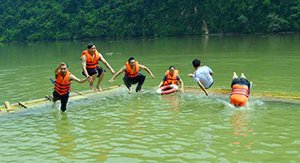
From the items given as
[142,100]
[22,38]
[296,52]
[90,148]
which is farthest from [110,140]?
[22,38]

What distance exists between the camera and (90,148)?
798 cm

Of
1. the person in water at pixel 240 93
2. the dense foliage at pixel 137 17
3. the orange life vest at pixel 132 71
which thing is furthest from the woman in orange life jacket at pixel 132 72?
the dense foliage at pixel 137 17

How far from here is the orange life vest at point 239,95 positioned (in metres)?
10.4

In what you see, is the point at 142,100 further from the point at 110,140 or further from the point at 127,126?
the point at 110,140

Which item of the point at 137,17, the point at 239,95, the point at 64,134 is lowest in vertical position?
the point at 64,134

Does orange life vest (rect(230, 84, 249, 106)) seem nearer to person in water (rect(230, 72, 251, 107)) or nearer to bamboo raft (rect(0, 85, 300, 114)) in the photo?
person in water (rect(230, 72, 251, 107))

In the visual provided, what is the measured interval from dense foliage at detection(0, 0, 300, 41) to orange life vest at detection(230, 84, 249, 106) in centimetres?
4614

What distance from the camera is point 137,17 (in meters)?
69.9

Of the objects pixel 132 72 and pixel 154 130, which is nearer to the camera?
pixel 154 130

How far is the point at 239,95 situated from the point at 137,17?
200 feet

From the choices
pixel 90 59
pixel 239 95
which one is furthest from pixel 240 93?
pixel 90 59

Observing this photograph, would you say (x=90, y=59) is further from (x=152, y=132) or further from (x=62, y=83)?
(x=152, y=132)

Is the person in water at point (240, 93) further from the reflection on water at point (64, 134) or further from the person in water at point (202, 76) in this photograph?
the reflection on water at point (64, 134)

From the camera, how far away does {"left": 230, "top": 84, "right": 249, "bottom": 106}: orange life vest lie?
10414mm
